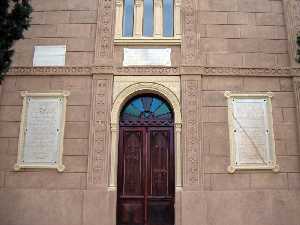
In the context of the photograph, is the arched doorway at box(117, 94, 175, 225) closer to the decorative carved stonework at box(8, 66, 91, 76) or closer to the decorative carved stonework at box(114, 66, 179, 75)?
the decorative carved stonework at box(114, 66, 179, 75)

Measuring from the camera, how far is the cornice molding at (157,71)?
10.4 m

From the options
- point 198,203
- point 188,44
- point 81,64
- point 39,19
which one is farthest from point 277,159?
point 39,19

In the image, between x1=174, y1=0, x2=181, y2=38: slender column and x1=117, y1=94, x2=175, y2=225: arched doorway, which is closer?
x1=117, y1=94, x2=175, y2=225: arched doorway

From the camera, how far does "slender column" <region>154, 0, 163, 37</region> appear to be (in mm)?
10859

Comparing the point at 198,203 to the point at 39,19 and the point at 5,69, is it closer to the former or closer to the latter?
the point at 5,69

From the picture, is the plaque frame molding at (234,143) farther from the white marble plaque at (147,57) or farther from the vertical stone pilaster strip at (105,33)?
the vertical stone pilaster strip at (105,33)

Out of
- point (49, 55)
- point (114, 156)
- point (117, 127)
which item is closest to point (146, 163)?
point (114, 156)

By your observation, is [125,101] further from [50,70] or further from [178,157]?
[50,70]

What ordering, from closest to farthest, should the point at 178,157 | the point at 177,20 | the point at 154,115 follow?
1. the point at 178,157
2. the point at 154,115
3. the point at 177,20

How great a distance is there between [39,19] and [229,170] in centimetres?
660

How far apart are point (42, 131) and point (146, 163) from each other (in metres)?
2.81

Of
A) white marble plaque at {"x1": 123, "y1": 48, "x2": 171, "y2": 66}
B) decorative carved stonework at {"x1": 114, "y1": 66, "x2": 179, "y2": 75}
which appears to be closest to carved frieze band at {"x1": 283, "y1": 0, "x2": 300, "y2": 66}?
decorative carved stonework at {"x1": 114, "y1": 66, "x2": 179, "y2": 75}

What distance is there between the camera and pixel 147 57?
421 inches

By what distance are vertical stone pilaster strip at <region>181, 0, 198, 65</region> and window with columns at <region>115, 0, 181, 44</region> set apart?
173 millimetres
